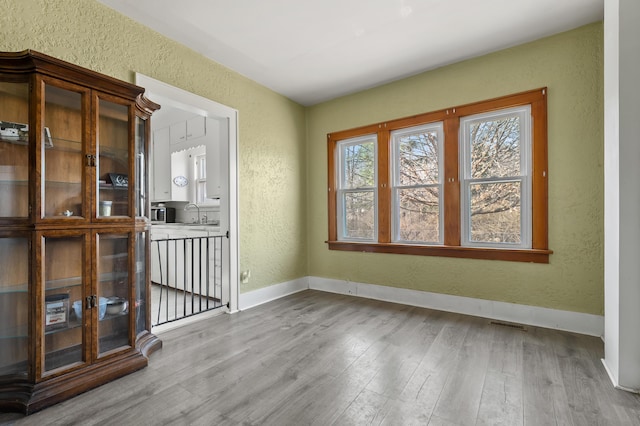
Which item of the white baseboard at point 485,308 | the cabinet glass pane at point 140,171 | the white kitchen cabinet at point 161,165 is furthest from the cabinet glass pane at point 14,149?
the white baseboard at point 485,308

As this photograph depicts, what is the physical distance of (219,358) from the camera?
2.22 metres

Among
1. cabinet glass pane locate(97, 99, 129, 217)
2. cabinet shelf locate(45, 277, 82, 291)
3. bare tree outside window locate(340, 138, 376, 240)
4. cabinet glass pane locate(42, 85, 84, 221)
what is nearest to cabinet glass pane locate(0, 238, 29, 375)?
cabinet shelf locate(45, 277, 82, 291)

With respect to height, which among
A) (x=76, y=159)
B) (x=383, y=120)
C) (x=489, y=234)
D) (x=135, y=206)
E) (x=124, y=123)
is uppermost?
(x=383, y=120)

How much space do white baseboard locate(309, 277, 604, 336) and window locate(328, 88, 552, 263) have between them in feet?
1.58

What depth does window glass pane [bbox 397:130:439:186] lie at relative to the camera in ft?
11.3

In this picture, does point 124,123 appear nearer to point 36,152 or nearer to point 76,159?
point 76,159

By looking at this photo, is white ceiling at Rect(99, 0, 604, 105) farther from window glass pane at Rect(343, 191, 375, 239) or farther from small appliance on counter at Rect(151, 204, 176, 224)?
small appliance on counter at Rect(151, 204, 176, 224)

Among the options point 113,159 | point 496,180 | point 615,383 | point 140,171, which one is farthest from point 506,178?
point 113,159

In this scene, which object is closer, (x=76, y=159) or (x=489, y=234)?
(x=76, y=159)

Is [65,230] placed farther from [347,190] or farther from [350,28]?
[347,190]

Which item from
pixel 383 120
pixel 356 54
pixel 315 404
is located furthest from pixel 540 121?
pixel 315 404

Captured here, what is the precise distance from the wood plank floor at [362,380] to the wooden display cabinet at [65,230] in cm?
21

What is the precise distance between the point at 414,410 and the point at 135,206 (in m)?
2.27

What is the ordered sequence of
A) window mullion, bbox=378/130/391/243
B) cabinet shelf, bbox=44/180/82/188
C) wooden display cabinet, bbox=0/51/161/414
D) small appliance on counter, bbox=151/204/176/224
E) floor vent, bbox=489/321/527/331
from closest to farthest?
1. wooden display cabinet, bbox=0/51/161/414
2. cabinet shelf, bbox=44/180/82/188
3. floor vent, bbox=489/321/527/331
4. window mullion, bbox=378/130/391/243
5. small appliance on counter, bbox=151/204/176/224
